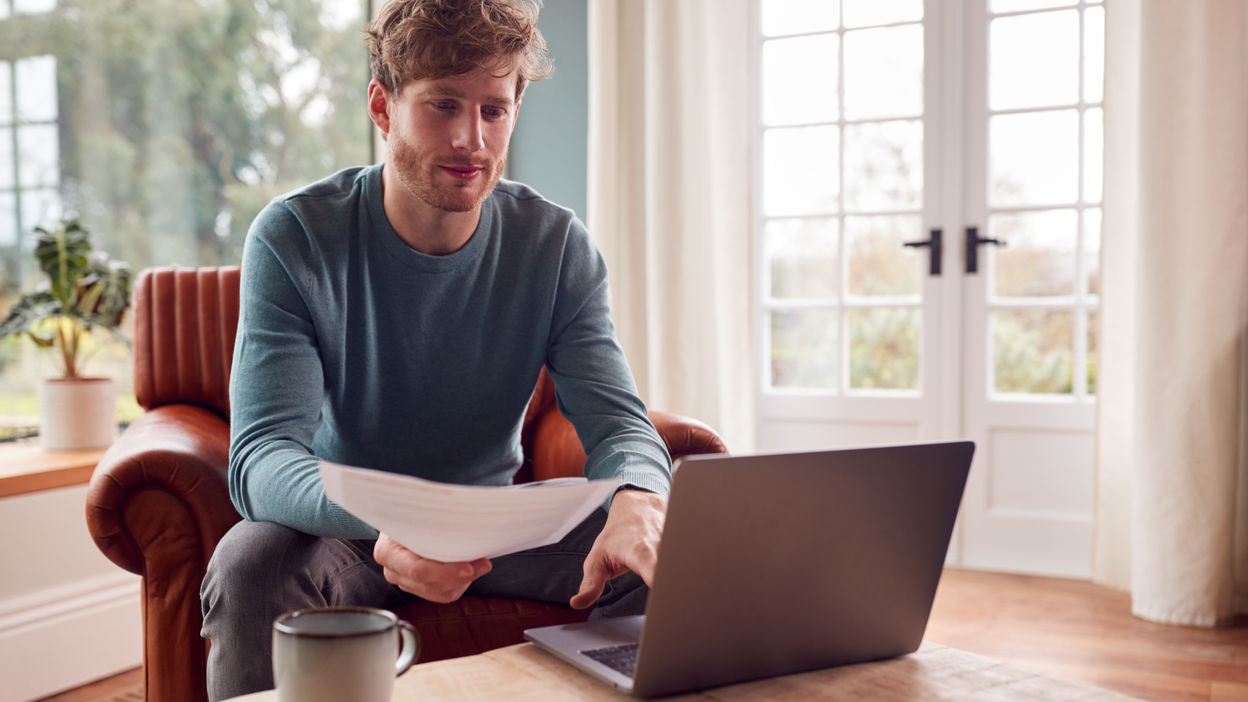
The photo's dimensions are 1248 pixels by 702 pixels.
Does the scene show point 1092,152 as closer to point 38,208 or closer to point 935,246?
point 935,246

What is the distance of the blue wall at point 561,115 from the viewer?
11.4 ft

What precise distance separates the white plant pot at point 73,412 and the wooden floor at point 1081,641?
545mm

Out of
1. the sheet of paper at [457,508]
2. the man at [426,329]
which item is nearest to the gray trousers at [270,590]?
the man at [426,329]

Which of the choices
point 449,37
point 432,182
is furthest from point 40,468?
point 449,37

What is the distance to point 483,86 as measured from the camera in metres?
1.37

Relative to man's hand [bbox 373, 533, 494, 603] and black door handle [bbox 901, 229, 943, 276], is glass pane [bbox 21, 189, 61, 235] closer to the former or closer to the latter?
man's hand [bbox 373, 533, 494, 603]

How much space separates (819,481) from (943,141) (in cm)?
258

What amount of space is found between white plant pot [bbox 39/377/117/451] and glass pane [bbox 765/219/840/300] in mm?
2011

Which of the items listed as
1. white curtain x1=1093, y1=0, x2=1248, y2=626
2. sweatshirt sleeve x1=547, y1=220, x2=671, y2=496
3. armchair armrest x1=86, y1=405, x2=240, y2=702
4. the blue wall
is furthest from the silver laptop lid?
the blue wall

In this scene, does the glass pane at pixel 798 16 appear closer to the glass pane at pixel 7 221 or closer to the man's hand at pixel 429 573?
the glass pane at pixel 7 221

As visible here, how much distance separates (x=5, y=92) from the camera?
253 centimetres

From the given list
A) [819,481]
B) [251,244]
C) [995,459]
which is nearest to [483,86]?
[251,244]

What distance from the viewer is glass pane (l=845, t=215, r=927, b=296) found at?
321 centimetres

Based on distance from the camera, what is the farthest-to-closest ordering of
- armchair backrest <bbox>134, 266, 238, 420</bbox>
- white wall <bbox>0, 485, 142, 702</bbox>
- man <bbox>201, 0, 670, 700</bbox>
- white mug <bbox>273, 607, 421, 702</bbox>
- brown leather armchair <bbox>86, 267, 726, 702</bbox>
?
white wall <bbox>0, 485, 142, 702</bbox> → armchair backrest <bbox>134, 266, 238, 420</bbox> → brown leather armchair <bbox>86, 267, 726, 702</bbox> → man <bbox>201, 0, 670, 700</bbox> → white mug <bbox>273, 607, 421, 702</bbox>
